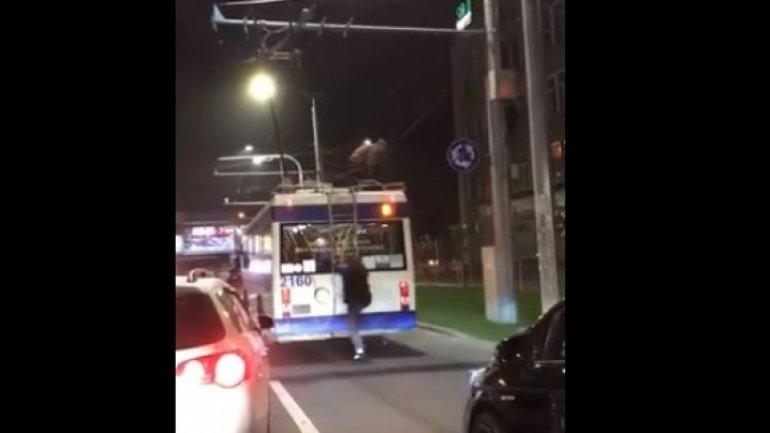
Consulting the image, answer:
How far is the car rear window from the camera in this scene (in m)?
4.03

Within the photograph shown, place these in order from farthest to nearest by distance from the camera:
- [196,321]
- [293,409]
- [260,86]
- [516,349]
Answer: [260,86] → [293,409] → [196,321] → [516,349]

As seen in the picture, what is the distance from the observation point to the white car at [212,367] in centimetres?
387

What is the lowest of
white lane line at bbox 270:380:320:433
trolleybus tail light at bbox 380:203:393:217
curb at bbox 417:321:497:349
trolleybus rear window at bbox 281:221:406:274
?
white lane line at bbox 270:380:320:433

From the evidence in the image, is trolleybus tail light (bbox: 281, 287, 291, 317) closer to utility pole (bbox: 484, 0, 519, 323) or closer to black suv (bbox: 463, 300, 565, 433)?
utility pole (bbox: 484, 0, 519, 323)

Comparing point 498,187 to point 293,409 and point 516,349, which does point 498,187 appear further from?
point 516,349

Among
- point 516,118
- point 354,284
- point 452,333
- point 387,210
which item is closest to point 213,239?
point 354,284

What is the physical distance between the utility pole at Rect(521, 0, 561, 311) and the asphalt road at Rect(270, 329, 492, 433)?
1068 millimetres

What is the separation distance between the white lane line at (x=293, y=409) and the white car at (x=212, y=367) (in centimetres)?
193

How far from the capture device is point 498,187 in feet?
39.7

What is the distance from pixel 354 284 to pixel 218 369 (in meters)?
5.46

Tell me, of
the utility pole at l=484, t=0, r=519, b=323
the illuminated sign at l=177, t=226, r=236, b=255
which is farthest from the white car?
the utility pole at l=484, t=0, r=519, b=323
